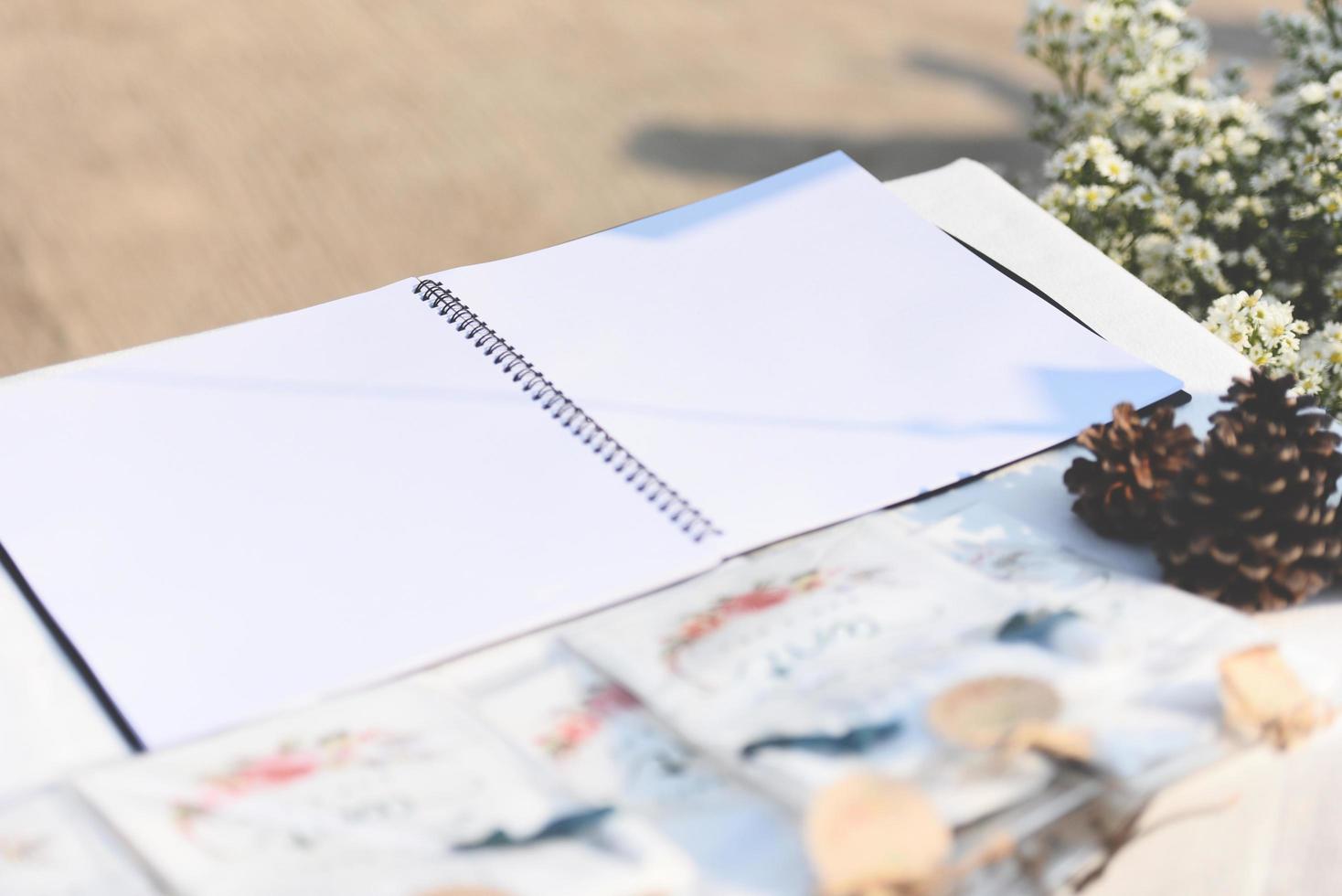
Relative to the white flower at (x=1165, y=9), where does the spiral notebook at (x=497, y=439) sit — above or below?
below

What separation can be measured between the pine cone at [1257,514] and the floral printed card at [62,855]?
24.6 inches

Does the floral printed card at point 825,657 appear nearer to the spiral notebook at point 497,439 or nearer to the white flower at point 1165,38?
the spiral notebook at point 497,439

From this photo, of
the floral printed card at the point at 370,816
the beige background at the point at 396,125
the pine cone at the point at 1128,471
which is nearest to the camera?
the floral printed card at the point at 370,816

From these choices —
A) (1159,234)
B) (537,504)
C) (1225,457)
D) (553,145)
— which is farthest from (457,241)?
(1225,457)

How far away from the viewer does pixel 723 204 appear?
49.3 inches

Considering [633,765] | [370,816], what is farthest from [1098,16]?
[370,816]

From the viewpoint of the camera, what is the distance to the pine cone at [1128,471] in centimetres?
92

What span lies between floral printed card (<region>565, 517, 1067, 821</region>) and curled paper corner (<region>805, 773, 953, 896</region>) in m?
0.02

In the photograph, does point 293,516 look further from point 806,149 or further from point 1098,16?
point 806,149

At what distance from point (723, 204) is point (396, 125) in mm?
1466

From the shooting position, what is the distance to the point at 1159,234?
1.70 metres

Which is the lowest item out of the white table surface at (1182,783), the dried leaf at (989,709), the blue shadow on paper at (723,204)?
the white table surface at (1182,783)

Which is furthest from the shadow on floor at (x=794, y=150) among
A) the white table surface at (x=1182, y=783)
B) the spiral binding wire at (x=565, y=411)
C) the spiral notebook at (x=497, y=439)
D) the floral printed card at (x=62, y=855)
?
the floral printed card at (x=62, y=855)

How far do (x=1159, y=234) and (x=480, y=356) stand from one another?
0.98 m
